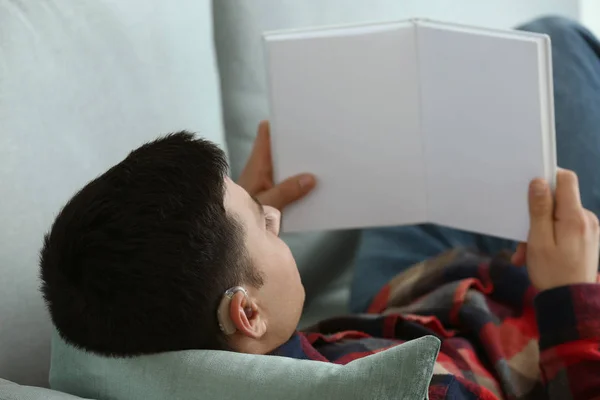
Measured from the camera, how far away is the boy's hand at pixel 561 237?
94 cm

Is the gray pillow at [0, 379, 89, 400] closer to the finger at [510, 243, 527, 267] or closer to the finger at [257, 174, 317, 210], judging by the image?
the finger at [257, 174, 317, 210]

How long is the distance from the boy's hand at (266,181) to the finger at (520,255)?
11.3 inches

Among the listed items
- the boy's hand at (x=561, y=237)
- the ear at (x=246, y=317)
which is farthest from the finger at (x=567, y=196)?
the ear at (x=246, y=317)

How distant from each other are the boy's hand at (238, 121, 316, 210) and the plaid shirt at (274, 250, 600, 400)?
180mm

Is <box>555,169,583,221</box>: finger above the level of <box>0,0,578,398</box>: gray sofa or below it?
below

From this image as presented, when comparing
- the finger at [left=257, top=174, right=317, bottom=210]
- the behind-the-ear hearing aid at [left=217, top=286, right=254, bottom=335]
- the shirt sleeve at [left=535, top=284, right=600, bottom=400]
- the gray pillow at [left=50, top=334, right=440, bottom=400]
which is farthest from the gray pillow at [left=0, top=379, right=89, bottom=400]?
the shirt sleeve at [left=535, top=284, right=600, bottom=400]

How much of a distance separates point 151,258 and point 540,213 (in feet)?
1.68

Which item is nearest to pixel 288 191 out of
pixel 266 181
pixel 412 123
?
pixel 266 181

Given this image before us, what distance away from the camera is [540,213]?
0.95 m

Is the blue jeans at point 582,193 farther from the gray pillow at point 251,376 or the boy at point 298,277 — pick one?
the gray pillow at point 251,376

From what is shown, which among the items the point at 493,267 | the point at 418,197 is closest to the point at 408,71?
the point at 418,197

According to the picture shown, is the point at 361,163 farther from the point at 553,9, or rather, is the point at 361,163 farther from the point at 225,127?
the point at 553,9

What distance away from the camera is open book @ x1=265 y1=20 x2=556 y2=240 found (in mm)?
931

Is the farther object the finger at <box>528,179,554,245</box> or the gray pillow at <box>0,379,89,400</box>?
the finger at <box>528,179,554,245</box>
